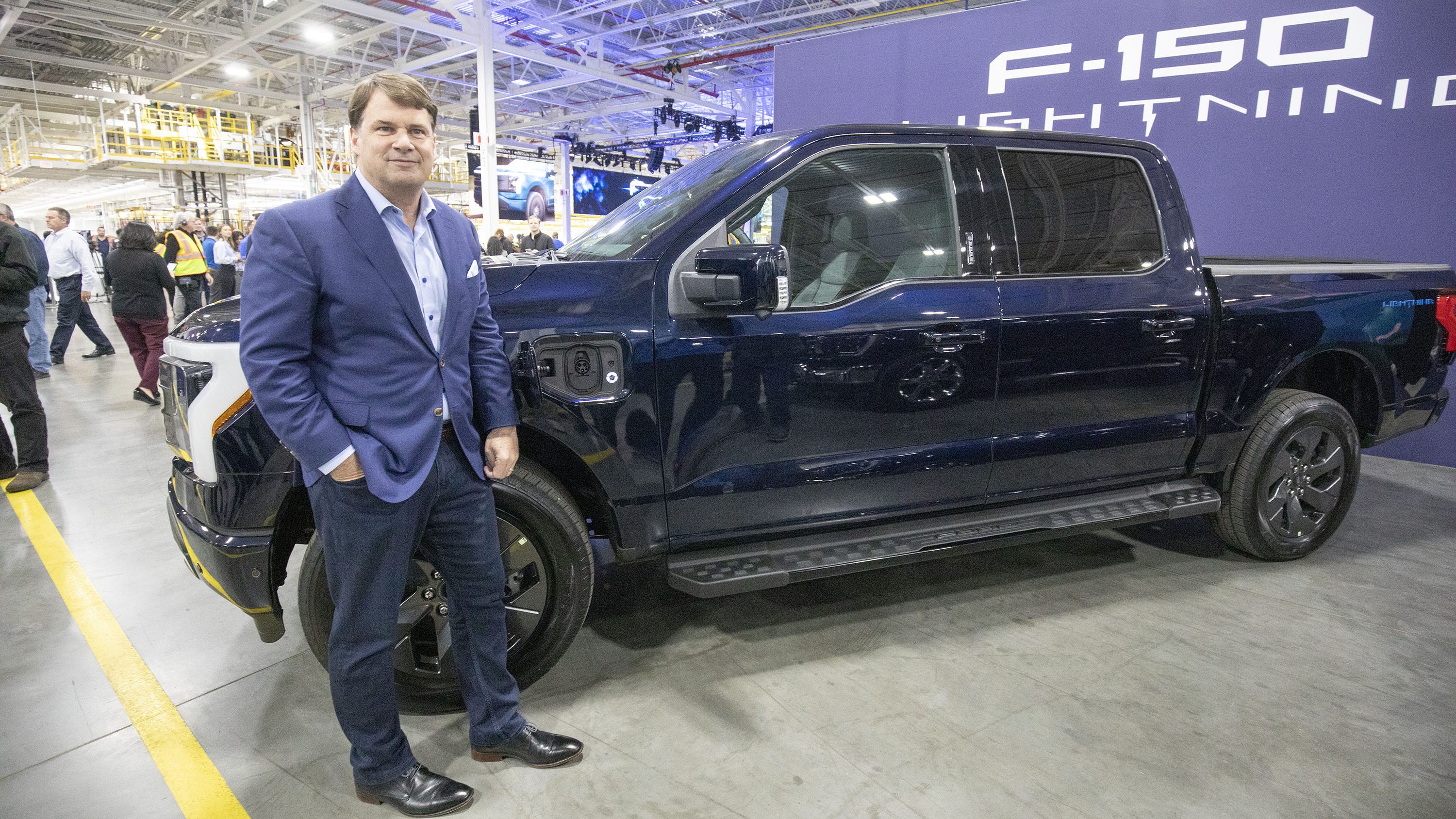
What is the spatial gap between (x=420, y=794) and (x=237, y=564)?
800 mm

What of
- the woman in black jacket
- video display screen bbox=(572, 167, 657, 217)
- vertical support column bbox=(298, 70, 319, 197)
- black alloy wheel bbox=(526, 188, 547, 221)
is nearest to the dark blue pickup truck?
the woman in black jacket

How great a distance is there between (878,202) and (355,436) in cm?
189

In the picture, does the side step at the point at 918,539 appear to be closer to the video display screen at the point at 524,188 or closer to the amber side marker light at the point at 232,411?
the amber side marker light at the point at 232,411

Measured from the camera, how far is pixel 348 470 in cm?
160

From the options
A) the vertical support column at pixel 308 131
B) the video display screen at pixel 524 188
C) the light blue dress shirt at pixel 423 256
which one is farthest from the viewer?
the video display screen at pixel 524 188

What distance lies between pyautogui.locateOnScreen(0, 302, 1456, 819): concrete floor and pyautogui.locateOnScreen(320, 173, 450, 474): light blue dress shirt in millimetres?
1162

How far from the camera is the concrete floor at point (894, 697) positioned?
2043 mm

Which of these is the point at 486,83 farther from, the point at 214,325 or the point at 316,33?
the point at 214,325

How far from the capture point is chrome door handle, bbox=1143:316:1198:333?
2.97 m

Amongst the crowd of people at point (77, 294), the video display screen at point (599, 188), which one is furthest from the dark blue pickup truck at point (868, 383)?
the video display screen at point (599, 188)

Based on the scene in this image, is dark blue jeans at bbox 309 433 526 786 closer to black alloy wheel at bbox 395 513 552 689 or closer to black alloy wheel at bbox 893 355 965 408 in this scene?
black alloy wheel at bbox 395 513 552 689

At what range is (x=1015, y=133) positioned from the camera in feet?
9.80

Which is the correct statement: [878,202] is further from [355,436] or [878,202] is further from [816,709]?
[355,436]

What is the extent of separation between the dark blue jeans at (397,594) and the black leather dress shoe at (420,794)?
28 mm
